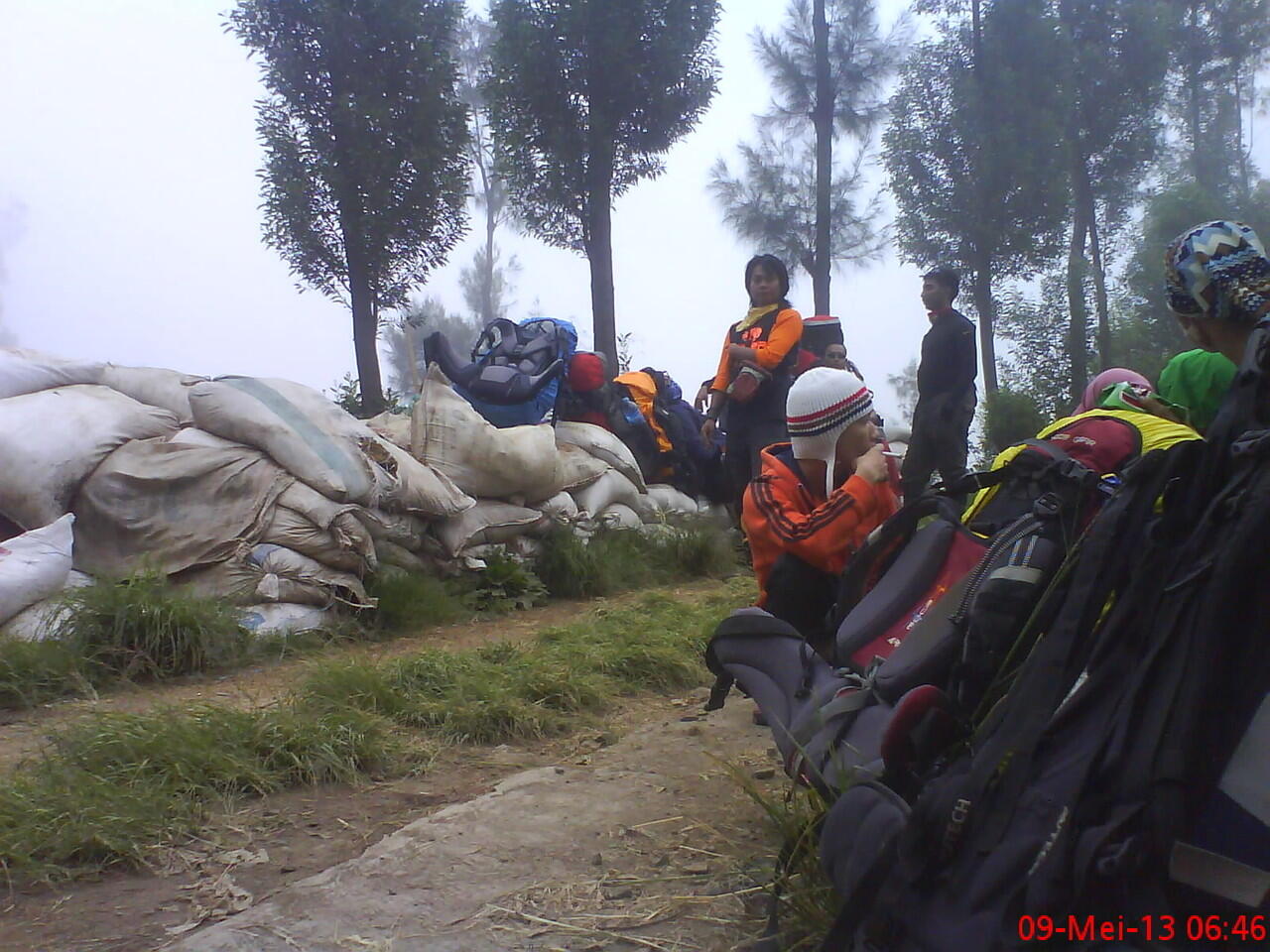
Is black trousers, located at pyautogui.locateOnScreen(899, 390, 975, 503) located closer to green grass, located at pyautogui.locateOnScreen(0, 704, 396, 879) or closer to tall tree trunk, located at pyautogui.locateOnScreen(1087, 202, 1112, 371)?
green grass, located at pyautogui.locateOnScreen(0, 704, 396, 879)

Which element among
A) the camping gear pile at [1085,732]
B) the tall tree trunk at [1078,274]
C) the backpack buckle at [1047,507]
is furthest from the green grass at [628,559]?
the tall tree trunk at [1078,274]

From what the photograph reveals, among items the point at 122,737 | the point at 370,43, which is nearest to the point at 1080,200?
the point at 370,43

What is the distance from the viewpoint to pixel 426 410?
492 cm

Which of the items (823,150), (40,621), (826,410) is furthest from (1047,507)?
(823,150)

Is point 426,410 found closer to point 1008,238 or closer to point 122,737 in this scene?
point 122,737

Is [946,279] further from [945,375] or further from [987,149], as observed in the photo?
[987,149]

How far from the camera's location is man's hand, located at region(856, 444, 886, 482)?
248cm

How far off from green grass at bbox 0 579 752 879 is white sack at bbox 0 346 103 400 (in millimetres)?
1899

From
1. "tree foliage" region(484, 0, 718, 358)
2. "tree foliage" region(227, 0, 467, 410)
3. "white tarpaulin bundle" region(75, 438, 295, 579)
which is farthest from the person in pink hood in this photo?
"tree foliage" region(484, 0, 718, 358)

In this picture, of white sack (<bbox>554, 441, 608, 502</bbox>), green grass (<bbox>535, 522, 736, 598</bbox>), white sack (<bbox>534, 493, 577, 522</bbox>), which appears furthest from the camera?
white sack (<bbox>554, 441, 608, 502</bbox>)

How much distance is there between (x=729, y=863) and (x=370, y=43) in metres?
9.03

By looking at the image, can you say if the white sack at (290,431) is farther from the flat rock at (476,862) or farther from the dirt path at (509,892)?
the flat rock at (476,862)

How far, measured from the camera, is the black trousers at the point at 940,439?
19.4 ft

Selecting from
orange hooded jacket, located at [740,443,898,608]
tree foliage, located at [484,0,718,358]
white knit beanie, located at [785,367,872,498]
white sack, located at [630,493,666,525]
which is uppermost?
tree foliage, located at [484,0,718,358]
